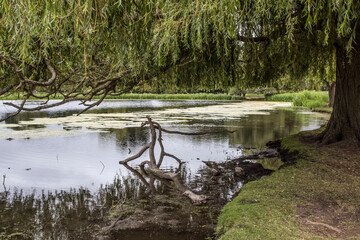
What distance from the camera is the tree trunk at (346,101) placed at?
6.34 meters

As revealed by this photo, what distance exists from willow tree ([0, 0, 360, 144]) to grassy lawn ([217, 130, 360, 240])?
1.58m

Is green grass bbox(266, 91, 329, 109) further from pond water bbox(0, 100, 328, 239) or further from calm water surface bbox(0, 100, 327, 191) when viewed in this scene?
calm water surface bbox(0, 100, 327, 191)

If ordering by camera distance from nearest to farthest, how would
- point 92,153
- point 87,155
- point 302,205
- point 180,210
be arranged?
point 302,205
point 180,210
point 87,155
point 92,153

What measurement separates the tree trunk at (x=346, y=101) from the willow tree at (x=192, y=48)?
0.07 ft

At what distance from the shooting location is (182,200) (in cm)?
500

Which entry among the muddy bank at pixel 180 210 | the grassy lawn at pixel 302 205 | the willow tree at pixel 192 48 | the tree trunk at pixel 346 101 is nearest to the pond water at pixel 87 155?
the muddy bank at pixel 180 210

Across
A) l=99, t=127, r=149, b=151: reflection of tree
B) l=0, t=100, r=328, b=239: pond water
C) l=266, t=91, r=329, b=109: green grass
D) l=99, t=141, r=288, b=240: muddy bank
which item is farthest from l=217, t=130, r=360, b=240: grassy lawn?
l=266, t=91, r=329, b=109: green grass

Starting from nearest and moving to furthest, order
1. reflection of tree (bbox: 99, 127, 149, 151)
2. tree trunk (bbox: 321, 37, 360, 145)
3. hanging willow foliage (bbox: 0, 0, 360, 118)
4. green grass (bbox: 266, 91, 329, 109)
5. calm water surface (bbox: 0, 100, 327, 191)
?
hanging willow foliage (bbox: 0, 0, 360, 118) → tree trunk (bbox: 321, 37, 360, 145) → calm water surface (bbox: 0, 100, 327, 191) → reflection of tree (bbox: 99, 127, 149, 151) → green grass (bbox: 266, 91, 329, 109)

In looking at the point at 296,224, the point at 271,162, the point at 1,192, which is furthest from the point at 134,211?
the point at 271,162

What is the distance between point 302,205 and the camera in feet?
12.8

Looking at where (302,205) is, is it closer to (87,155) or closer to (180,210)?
(180,210)

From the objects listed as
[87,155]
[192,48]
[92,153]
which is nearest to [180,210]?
[192,48]

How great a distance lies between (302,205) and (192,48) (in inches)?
112

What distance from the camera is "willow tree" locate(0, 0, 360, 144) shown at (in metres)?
3.78
